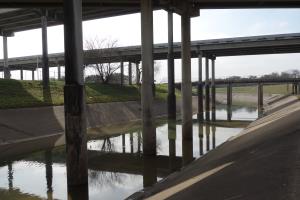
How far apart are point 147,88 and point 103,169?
5820mm

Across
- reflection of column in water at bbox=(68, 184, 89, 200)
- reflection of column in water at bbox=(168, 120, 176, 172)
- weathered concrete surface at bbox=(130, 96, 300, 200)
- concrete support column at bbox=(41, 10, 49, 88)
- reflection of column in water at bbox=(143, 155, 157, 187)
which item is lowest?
reflection of column in water at bbox=(168, 120, 176, 172)

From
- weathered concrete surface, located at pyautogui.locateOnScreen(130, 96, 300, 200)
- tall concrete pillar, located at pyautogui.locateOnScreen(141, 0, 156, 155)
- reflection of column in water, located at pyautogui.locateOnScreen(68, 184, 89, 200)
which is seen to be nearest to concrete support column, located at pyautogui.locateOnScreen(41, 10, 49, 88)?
tall concrete pillar, located at pyautogui.locateOnScreen(141, 0, 156, 155)

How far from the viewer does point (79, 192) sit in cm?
1538

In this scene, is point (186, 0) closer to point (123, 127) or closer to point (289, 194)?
point (123, 127)

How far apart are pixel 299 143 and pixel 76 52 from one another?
29.2 feet

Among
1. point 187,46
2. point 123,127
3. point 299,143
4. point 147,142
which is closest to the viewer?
point 299,143

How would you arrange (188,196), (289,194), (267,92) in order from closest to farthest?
1. (289,194)
2. (188,196)
3. (267,92)

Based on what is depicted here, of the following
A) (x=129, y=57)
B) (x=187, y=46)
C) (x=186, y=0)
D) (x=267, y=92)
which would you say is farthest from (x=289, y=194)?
(x=267, y=92)

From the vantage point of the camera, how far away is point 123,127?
133ft

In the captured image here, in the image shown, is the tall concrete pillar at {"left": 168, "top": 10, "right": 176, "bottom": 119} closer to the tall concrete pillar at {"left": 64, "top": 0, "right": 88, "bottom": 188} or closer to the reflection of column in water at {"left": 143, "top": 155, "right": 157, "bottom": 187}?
the reflection of column in water at {"left": 143, "top": 155, "right": 157, "bottom": 187}

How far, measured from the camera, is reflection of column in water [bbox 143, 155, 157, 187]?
16.9 m

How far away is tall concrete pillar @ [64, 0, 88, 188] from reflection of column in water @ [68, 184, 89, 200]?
0.51 feet

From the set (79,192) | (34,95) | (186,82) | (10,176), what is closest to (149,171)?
(79,192)

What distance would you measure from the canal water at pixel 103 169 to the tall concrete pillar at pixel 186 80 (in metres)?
1.14
